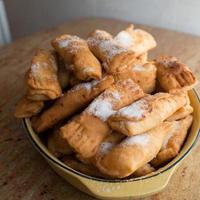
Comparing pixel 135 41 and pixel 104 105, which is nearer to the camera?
pixel 104 105

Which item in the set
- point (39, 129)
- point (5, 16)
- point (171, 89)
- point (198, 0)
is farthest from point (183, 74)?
point (5, 16)

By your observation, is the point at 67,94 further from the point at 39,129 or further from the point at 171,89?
the point at 171,89

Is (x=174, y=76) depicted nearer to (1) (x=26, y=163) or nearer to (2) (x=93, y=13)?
(1) (x=26, y=163)

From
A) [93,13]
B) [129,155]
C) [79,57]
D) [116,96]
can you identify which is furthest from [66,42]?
[93,13]

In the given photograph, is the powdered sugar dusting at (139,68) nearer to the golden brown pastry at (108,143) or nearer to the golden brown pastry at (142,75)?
the golden brown pastry at (142,75)

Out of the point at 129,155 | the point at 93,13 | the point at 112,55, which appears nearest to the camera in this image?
the point at 129,155

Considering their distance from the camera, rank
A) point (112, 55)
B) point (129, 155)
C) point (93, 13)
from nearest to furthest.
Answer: point (129, 155) < point (112, 55) < point (93, 13)
